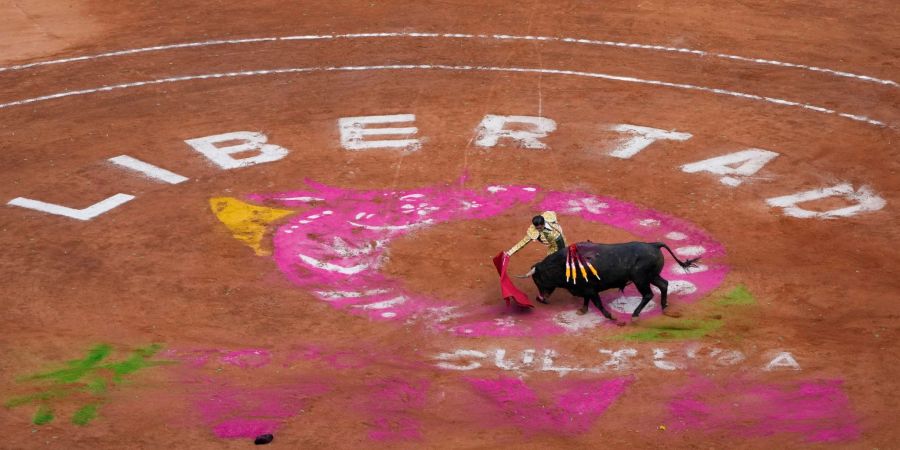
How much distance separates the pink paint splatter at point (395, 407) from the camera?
18205mm

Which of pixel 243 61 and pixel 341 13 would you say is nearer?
pixel 243 61

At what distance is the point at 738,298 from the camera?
21641mm

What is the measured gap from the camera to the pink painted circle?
70.2 ft

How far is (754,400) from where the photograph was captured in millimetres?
18781

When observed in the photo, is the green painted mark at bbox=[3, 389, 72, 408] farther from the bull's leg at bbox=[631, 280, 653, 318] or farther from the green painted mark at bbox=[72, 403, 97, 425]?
the bull's leg at bbox=[631, 280, 653, 318]

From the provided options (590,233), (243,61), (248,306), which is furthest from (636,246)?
(243,61)

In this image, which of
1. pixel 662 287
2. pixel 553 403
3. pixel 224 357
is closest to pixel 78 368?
pixel 224 357

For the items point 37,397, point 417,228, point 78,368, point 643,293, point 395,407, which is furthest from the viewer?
point 417,228

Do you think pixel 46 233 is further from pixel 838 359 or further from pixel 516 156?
pixel 838 359

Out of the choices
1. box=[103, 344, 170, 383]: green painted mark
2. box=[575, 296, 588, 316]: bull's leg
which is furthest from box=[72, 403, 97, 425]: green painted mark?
box=[575, 296, 588, 316]: bull's leg

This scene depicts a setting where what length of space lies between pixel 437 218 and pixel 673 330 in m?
6.06

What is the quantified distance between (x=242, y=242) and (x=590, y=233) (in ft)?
22.0

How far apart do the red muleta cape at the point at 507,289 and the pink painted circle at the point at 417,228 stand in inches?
11.9

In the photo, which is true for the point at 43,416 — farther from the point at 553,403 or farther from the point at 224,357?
the point at 553,403
